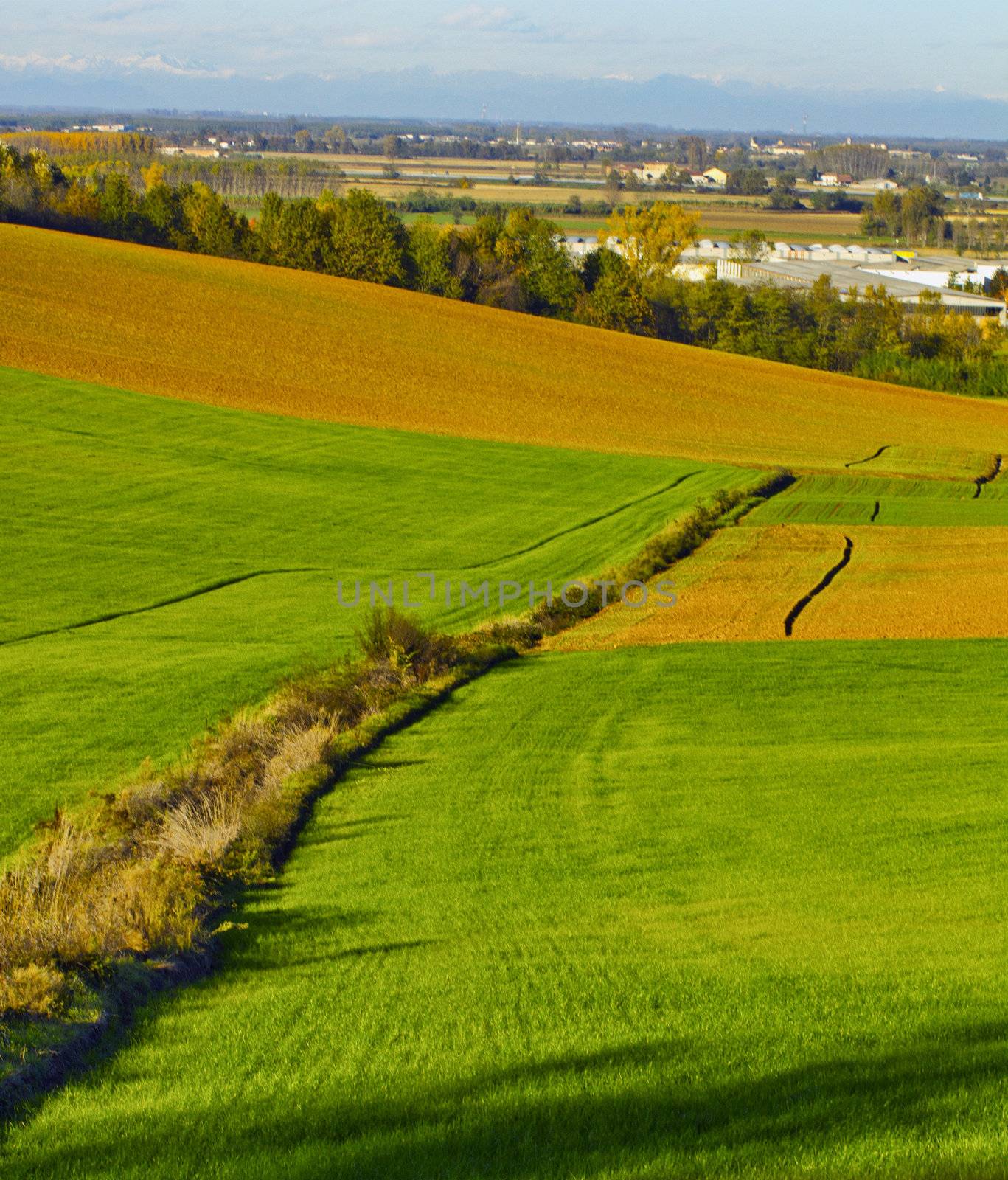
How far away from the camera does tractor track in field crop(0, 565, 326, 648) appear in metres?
23.2

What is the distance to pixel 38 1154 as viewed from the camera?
23.6 ft

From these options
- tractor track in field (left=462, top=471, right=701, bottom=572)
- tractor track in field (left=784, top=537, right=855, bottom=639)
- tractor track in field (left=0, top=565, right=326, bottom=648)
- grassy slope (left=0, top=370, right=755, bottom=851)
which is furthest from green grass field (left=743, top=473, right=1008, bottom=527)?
tractor track in field (left=0, top=565, right=326, bottom=648)

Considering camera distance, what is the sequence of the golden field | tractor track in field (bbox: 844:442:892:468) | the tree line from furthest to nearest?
the tree line
the golden field
tractor track in field (bbox: 844:442:892:468)

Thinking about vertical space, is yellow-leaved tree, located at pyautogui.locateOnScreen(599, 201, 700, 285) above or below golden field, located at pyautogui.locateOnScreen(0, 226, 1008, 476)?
above

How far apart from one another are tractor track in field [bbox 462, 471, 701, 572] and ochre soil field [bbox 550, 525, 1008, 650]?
3.90 metres

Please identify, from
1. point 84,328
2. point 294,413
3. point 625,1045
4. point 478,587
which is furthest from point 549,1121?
point 84,328

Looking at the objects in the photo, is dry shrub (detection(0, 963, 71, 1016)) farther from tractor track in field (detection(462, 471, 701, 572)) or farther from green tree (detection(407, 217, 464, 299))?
green tree (detection(407, 217, 464, 299))

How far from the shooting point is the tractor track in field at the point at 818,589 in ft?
81.9

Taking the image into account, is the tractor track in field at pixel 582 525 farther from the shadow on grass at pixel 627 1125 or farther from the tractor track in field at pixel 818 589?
the shadow on grass at pixel 627 1125

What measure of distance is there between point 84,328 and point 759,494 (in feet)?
102

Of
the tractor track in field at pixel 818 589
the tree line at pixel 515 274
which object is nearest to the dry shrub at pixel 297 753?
the tractor track in field at pixel 818 589

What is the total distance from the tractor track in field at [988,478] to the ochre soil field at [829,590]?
786 centimetres

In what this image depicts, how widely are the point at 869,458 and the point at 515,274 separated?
48511 mm

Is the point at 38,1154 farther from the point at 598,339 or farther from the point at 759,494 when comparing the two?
the point at 598,339
